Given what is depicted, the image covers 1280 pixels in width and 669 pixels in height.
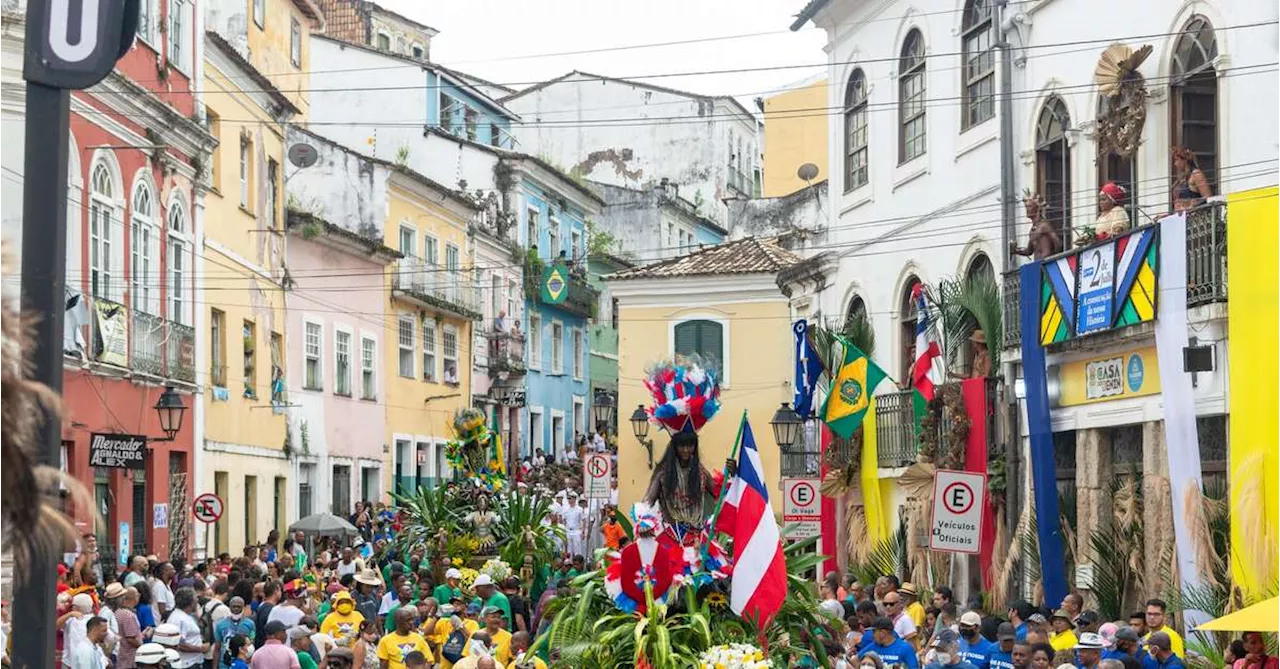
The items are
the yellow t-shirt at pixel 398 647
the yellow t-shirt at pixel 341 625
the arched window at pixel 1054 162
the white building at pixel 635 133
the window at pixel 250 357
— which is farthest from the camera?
the white building at pixel 635 133

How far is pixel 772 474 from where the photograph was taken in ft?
132

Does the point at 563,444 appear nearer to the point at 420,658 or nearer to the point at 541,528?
the point at 541,528

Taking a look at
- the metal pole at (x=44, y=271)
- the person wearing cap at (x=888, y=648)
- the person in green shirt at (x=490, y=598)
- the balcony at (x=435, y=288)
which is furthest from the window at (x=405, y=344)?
the metal pole at (x=44, y=271)

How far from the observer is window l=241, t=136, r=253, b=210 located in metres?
34.3

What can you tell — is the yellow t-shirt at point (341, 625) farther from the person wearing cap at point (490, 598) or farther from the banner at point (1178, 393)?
the banner at point (1178, 393)

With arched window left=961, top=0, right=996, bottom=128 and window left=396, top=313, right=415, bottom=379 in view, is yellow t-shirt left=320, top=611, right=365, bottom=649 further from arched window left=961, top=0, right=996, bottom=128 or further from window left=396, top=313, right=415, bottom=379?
window left=396, top=313, right=415, bottom=379

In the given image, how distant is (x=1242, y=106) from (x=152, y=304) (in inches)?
650

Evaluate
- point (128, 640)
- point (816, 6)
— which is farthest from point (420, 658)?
point (816, 6)

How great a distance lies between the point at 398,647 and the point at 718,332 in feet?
89.7

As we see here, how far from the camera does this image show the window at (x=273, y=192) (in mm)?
36000

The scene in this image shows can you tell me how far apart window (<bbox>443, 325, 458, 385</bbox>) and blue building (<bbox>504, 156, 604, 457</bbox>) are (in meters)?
5.40

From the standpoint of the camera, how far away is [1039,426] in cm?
2130

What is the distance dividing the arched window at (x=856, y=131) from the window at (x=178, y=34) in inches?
407

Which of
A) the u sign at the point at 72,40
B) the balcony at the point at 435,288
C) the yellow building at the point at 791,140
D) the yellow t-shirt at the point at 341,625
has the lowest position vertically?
the yellow t-shirt at the point at 341,625
